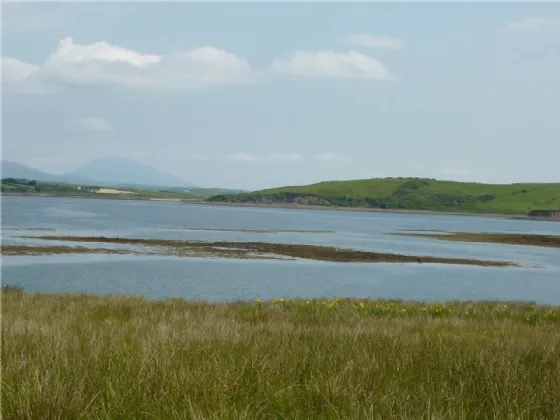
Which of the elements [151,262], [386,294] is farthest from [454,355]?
[151,262]

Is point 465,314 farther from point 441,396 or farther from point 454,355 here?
point 441,396

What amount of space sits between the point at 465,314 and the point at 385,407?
36.3ft

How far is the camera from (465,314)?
48.0ft

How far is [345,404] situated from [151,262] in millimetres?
41307

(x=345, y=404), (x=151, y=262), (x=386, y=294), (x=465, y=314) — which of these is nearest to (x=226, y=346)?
(x=345, y=404)

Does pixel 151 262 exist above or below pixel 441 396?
below

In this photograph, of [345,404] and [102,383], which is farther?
[102,383]

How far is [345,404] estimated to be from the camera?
4.54 m


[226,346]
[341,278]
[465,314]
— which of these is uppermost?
[226,346]

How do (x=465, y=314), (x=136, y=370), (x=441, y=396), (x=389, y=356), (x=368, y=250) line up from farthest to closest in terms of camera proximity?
(x=368, y=250)
(x=465, y=314)
(x=389, y=356)
(x=136, y=370)
(x=441, y=396)

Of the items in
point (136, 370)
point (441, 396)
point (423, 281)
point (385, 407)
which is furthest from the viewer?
point (423, 281)

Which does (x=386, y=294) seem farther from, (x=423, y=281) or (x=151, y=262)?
(x=151, y=262)

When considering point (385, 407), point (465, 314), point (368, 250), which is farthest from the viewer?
point (368, 250)

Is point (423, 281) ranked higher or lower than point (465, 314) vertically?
lower
